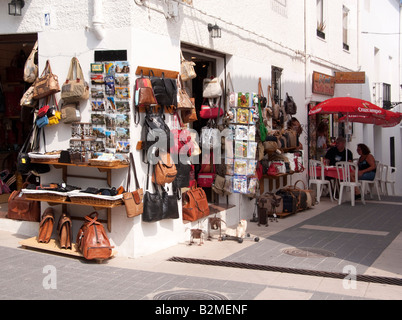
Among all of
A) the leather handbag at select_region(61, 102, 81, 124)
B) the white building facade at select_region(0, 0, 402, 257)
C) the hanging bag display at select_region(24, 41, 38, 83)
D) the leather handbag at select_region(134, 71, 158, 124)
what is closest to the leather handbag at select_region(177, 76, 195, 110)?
the white building facade at select_region(0, 0, 402, 257)

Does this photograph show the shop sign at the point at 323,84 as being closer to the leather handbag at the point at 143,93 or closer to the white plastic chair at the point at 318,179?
the white plastic chair at the point at 318,179

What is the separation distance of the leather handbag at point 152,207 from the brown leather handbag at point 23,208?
190cm

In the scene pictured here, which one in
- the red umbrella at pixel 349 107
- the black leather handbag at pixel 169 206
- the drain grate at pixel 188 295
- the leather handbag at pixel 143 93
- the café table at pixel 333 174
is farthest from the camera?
the café table at pixel 333 174

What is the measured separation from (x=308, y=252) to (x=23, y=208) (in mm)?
4481

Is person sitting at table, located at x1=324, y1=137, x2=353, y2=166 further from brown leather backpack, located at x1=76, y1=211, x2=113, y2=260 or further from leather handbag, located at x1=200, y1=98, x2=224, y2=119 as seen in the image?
brown leather backpack, located at x1=76, y1=211, x2=113, y2=260

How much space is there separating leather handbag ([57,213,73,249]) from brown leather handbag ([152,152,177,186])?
1.38 m

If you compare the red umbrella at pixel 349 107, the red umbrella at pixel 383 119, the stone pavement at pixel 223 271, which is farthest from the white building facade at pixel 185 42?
the red umbrella at pixel 383 119

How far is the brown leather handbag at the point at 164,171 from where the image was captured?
7.40 m

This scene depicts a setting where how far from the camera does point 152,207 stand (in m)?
7.34

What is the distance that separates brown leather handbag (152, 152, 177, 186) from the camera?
291 inches

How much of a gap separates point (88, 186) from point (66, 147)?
0.67 meters

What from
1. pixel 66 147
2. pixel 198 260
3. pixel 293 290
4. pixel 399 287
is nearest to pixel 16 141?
pixel 66 147

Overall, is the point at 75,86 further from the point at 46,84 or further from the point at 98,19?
the point at 98,19
